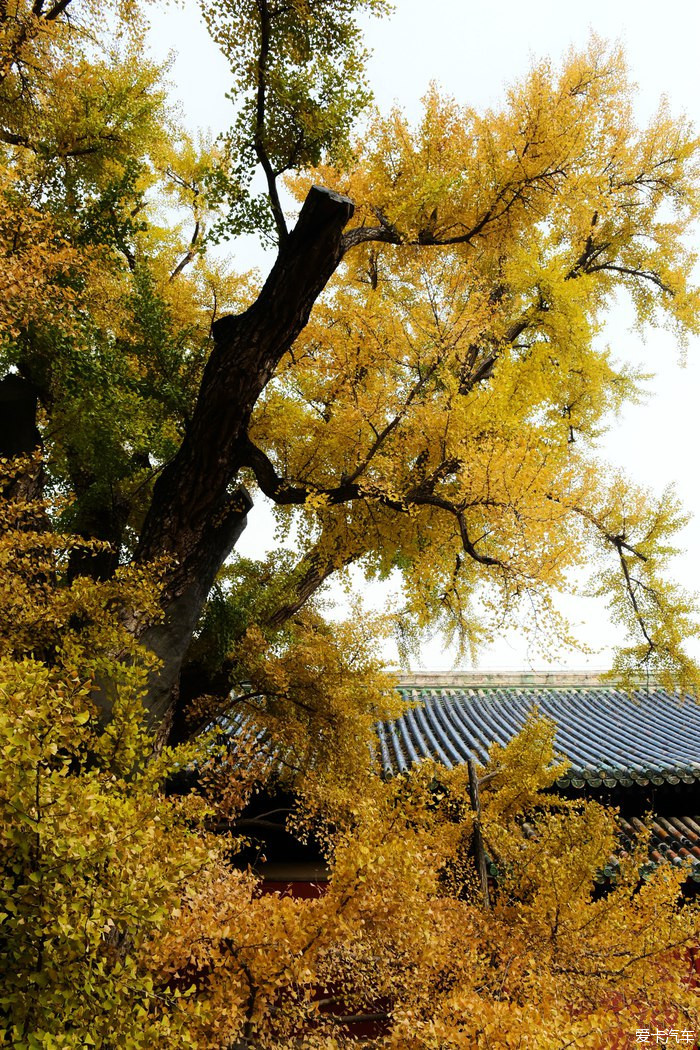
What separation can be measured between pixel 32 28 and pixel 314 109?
2854 mm

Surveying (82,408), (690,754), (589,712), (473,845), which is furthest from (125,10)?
(589,712)

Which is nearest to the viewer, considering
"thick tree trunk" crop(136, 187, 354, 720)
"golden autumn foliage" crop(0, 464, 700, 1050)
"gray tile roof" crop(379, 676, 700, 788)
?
"golden autumn foliage" crop(0, 464, 700, 1050)

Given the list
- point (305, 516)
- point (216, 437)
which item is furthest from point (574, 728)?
point (216, 437)

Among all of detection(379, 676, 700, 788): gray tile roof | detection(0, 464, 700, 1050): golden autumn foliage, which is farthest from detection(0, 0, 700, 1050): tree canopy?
detection(379, 676, 700, 788): gray tile roof

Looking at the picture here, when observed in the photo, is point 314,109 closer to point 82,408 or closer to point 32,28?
point 32,28

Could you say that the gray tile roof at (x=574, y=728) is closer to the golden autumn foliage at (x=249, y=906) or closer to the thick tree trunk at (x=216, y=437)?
the golden autumn foliage at (x=249, y=906)

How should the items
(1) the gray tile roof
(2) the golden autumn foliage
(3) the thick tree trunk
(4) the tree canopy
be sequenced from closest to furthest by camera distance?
(2) the golden autumn foliage
(4) the tree canopy
(3) the thick tree trunk
(1) the gray tile roof

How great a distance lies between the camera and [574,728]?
9422 millimetres

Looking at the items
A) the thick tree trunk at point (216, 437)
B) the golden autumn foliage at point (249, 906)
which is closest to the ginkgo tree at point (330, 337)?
the thick tree trunk at point (216, 437)

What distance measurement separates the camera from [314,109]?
5.39 metres

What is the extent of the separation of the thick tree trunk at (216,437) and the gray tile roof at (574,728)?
3.40 metres

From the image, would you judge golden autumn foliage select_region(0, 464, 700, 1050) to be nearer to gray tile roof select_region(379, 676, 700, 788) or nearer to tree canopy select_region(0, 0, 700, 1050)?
tree canopy select_region(0, 0, 700, 1050)

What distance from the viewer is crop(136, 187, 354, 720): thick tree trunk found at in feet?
17.2

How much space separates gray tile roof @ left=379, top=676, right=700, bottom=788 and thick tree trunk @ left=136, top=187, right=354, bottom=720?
134 inches
